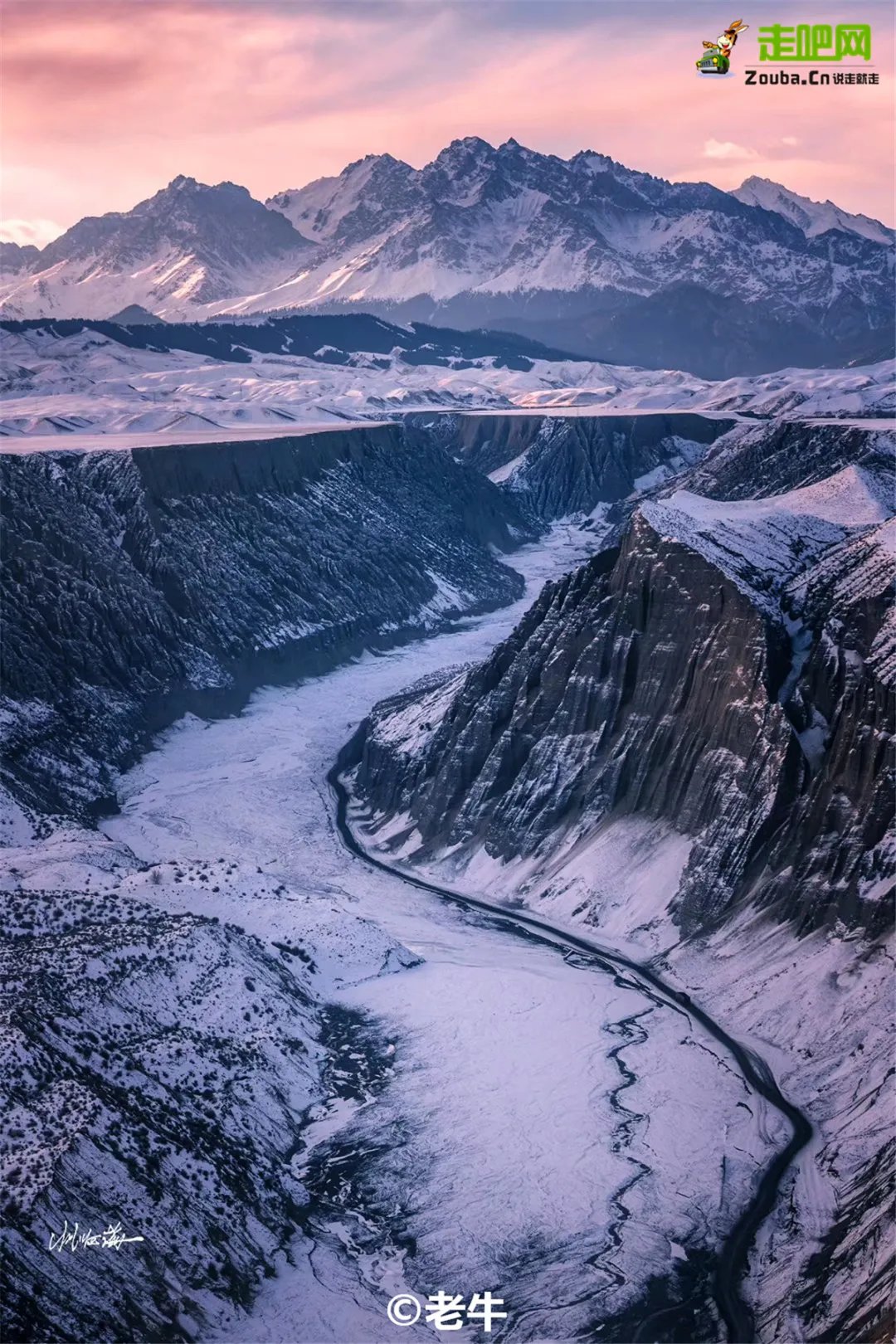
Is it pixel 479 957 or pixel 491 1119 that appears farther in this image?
pixel 479 957

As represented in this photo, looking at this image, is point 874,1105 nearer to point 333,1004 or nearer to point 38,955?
point 333,1004

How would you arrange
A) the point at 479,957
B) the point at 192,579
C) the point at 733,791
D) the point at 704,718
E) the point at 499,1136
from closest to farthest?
the point at 499,1136 → the point at 479,957 → the point at 733,791 → the point at 704,718 → the point at 192,579

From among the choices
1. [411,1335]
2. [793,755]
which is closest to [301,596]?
[793,755]
